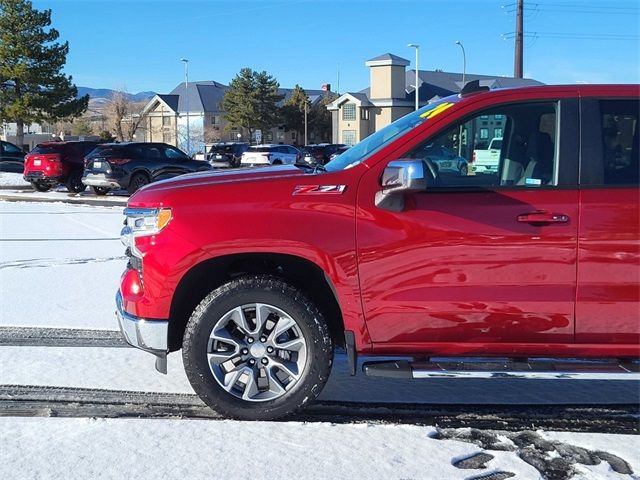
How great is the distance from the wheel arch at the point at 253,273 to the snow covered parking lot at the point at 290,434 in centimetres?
55

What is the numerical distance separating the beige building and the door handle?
54.2 m

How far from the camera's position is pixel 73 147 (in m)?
22.5

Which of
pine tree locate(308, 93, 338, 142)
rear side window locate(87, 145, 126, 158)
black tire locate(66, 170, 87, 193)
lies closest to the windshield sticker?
rear side window locate(87, 145, 126, 158)

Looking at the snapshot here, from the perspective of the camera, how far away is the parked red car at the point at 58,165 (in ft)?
71.8

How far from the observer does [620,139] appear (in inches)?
162

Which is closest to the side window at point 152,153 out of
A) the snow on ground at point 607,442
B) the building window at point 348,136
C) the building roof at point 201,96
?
the snow on ground at point 607,442

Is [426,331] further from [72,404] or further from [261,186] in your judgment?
[72,404]

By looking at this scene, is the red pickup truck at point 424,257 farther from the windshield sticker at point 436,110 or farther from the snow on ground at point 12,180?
the snow on ground at point 12,180

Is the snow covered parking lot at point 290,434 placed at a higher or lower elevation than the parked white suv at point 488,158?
lower

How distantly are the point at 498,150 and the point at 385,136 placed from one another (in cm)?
74

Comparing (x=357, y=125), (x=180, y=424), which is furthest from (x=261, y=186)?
(x=357, y=125)

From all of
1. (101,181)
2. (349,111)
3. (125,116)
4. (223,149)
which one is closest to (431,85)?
(349,111)

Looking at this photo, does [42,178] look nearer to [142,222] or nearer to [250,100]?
[142,222]

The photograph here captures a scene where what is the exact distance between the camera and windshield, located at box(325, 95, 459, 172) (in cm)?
424
